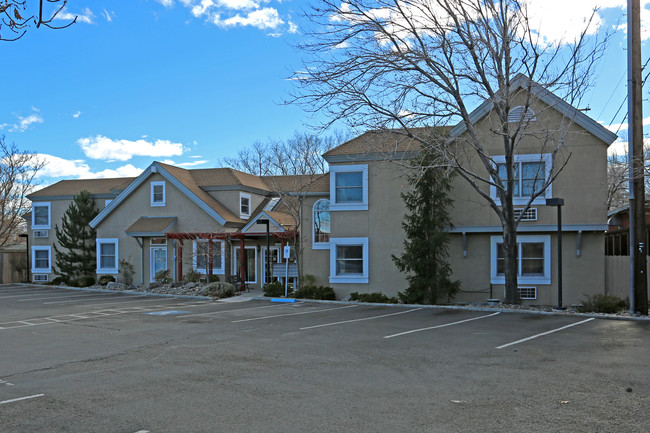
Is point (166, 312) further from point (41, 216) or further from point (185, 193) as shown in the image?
point (41, 216)

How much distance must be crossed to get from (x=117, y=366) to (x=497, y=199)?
15.3m

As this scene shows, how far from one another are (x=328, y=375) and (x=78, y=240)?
1163 inches

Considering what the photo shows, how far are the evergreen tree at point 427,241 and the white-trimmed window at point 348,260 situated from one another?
7.46 ft

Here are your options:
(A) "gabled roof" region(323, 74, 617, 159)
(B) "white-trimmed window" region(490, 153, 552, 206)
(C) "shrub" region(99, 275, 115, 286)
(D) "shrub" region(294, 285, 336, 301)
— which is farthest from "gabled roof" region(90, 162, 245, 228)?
(B) "white-trimmed window" region(490, 153, 552, 206)

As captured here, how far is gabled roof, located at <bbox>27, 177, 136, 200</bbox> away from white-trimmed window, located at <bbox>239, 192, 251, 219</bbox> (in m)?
8.93

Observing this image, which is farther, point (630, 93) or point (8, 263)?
point (8, 263)

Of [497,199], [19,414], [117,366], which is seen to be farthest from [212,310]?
[19,414]

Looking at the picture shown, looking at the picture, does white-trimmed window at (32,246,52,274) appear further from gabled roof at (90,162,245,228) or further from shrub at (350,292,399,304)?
shrub at (350,292,399,304)

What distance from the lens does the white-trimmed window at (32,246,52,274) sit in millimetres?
36375

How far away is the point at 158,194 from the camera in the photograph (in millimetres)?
31031

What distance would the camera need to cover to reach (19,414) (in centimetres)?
651

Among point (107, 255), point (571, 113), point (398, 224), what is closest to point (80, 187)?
point (107, 255)

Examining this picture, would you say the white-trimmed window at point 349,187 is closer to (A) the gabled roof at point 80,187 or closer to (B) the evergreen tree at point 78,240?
(A) the gabled roof at point 80,187

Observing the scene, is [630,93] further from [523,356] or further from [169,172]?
[169,172]
